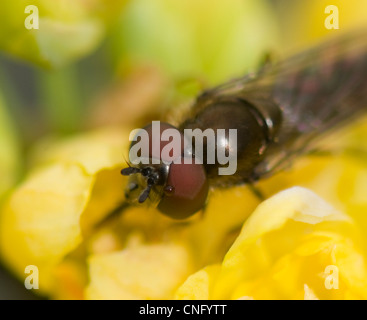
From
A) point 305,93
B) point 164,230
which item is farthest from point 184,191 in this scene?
point 305,93

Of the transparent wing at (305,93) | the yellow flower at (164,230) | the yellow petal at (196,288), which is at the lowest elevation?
the yellow petal at (196,288)

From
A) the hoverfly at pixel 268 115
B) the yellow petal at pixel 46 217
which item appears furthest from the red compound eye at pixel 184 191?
the yellow petal at pixel 46 217

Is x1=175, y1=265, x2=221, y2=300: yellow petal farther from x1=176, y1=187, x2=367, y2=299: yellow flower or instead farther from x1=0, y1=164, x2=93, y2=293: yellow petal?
x1=0, y1=164, x2=93, y2=293: yellow petal

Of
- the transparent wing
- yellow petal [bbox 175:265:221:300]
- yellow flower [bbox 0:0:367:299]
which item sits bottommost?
yellow petal [bbox 175:265:221:300]

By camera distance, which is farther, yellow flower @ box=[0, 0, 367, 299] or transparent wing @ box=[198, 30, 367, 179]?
transparent wing @ box=[198, 30, 367, 179]

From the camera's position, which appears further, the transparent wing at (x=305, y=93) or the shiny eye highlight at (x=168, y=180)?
the transparent wing at (x=305, y=93)

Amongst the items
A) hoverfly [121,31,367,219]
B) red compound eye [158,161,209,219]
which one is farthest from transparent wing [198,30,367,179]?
red compound eye [158,161,209,219]

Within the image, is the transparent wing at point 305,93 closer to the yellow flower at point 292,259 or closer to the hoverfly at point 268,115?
the hoverfly at point 268,115

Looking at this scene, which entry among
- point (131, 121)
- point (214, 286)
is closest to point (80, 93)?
point (131, 121)
